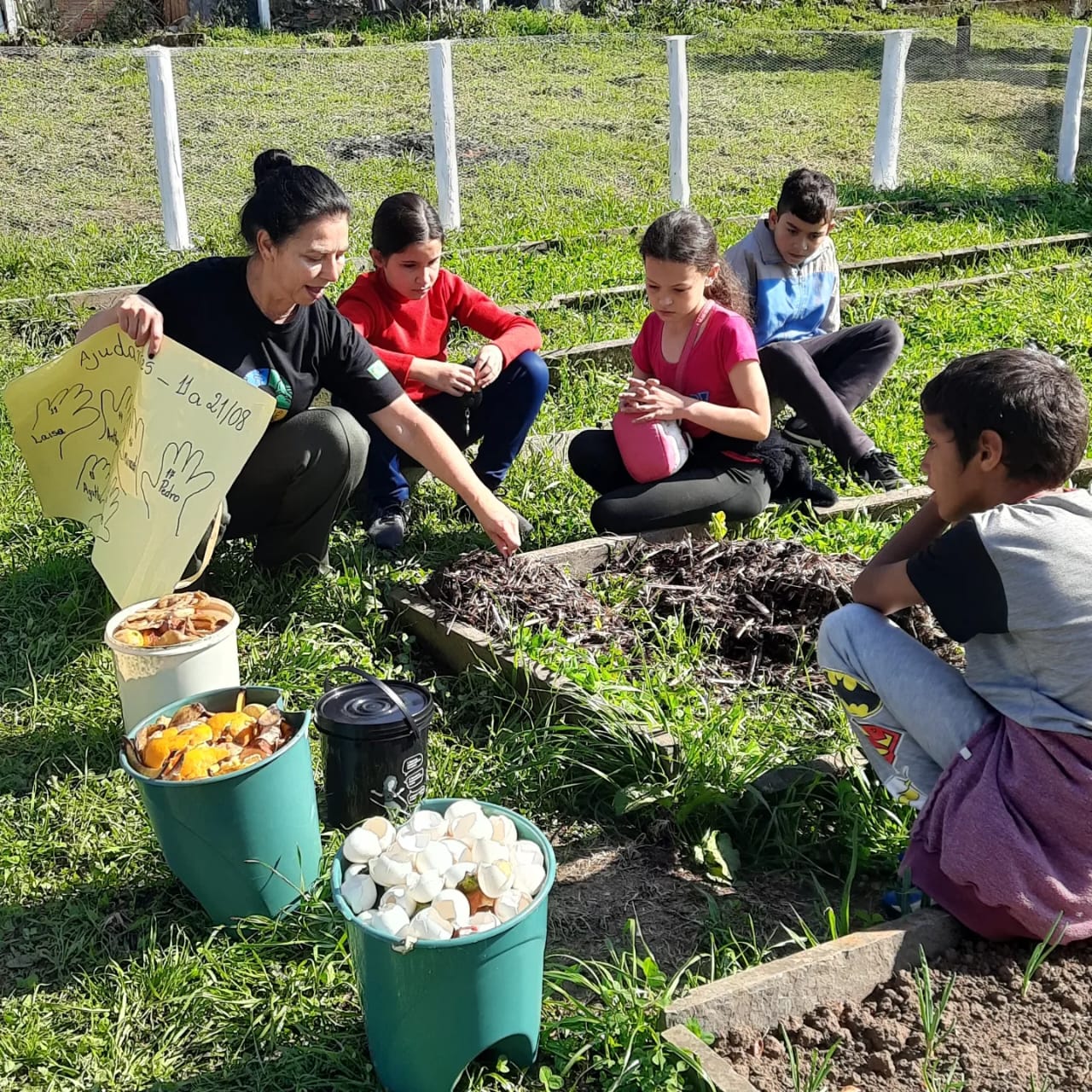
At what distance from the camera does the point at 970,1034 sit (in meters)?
A: 2.30

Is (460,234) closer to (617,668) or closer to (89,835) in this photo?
(617,668)

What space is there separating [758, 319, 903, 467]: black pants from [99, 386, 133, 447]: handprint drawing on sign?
107 inches

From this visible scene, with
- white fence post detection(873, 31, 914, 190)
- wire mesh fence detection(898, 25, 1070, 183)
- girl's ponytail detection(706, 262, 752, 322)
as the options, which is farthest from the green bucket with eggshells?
wire mesh fence detection(898, 25, 1070, 183)

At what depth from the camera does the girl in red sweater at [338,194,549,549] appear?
441cm

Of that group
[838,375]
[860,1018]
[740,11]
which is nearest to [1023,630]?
[860,1018]

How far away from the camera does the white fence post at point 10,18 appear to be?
49.6 ft

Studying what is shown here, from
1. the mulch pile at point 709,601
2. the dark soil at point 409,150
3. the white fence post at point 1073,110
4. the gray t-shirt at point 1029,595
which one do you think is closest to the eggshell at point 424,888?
the gray t-shirt at point 1029,595

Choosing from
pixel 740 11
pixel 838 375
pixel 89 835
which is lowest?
pixel 89 835

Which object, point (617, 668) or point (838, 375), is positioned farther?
point (838, 375)

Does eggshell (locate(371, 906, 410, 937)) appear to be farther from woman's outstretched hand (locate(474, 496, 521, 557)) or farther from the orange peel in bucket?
woman's outstretched hand (locate(474, 496, 521, 557))

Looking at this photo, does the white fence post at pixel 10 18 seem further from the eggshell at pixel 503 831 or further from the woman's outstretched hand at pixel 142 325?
the eggshell at pixel 503 831

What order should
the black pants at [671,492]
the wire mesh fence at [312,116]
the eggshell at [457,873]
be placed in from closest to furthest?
1. the eggshell at [457,873]
2. the black pants at [671,492]
3. the wire mesh fence at [312,116]

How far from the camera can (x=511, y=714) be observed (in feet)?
11.5

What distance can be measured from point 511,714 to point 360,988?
134 centimetres
